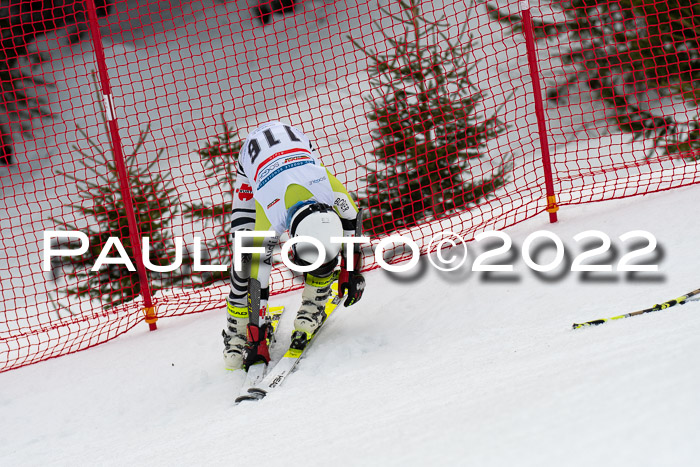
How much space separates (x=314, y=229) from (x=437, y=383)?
91cm

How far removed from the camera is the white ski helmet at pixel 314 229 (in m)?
3.62

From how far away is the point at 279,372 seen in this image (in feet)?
13.0

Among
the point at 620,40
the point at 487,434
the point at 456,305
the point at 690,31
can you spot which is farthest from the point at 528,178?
the point at 487,434

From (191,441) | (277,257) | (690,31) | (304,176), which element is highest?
(690,31)

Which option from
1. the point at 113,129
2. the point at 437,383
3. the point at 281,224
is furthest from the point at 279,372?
the point at 113,129

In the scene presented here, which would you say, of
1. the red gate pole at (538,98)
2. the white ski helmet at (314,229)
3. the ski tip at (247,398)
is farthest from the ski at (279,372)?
the red gate pole at (538,98)

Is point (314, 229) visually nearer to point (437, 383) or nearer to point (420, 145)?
point (437, 383)

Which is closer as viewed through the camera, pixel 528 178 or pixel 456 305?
pixel 456 305

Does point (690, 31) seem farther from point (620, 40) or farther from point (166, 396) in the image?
point (166, 396)

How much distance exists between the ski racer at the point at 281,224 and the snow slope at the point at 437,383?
0.26 m

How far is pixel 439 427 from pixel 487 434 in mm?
278

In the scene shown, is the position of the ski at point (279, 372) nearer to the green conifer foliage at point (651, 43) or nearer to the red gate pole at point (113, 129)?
the red gate pole at point (113, 129)

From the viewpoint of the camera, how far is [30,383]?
4.97 meters

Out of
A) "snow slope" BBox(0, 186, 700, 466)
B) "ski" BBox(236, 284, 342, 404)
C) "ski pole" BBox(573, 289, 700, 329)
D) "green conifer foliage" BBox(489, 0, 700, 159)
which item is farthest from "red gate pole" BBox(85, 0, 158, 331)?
"green conifer foliage" BBox(489, 0, 700, 159)
